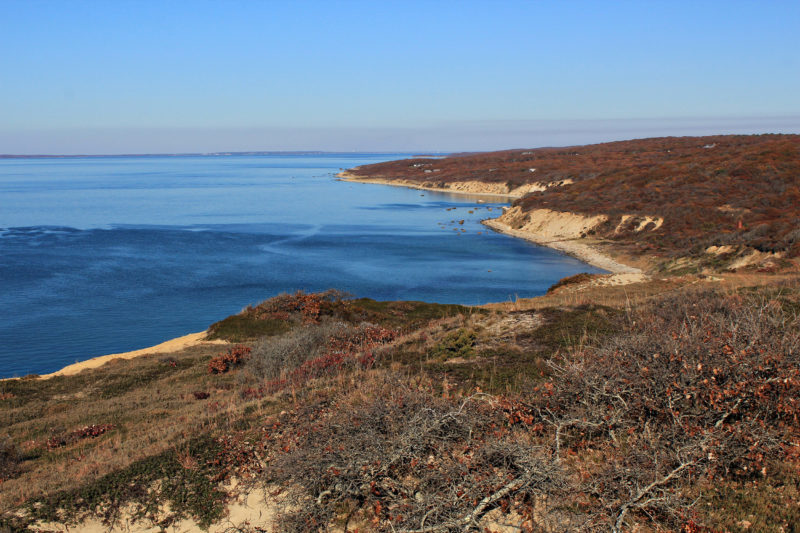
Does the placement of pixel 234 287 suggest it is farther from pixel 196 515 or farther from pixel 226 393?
pixel 196 515

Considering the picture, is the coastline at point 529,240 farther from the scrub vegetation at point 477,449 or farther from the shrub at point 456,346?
the shrub at point 456,346

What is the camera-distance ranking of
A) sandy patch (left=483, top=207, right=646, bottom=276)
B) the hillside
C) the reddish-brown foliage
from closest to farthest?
the reddish-brown foliage, the hillside, sandy patch (left=483, top=207, right=646, bottom=276)

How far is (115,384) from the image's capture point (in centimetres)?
1730

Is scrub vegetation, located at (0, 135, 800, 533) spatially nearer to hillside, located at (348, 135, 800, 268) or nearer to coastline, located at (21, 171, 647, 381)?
coastline, located at (21, 171, 647, 381)

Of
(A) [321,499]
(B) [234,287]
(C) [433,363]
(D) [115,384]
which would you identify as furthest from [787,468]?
(B) [234,287]

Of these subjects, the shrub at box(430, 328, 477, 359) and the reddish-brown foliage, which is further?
the reddish-brown foliage

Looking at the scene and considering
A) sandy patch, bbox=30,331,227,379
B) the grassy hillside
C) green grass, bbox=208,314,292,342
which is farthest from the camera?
green grass, bbox=208,314,292,342

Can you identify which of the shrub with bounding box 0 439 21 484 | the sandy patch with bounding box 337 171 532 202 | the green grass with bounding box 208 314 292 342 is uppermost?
the sandy patch with bounding box 337 171 532 202

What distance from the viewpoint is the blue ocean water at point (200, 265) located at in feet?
105

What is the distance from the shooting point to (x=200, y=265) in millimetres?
50188

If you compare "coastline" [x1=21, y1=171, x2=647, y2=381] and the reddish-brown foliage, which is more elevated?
the reddish-brown foliage

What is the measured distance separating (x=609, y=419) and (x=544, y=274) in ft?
137

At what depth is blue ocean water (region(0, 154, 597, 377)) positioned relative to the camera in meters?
32.1

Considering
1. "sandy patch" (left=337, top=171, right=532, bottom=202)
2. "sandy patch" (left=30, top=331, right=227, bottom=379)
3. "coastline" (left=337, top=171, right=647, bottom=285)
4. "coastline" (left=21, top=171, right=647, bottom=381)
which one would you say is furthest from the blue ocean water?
"sandy patch" (left=337, top=171, right=532, bottom=202)
